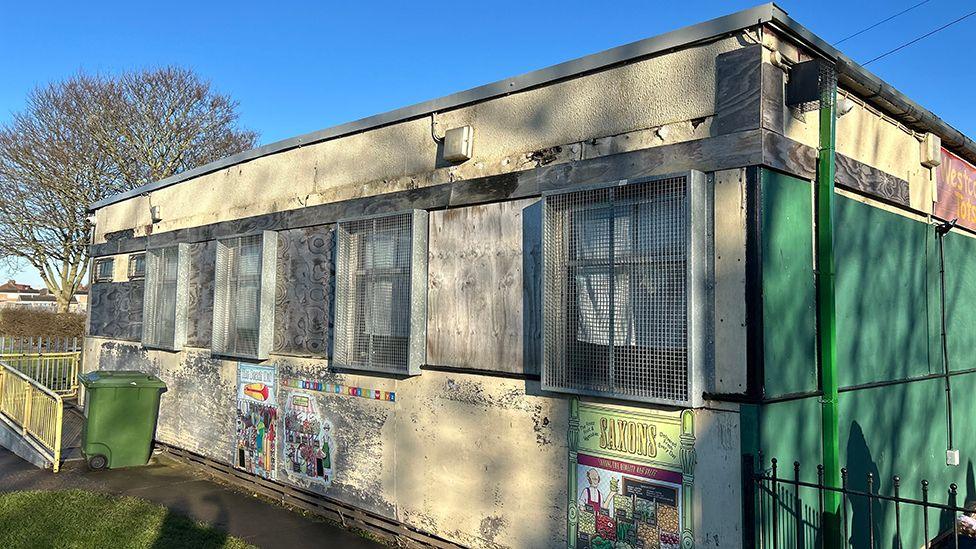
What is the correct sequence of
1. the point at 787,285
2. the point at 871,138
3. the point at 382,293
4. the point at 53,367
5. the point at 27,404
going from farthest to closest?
the point at 53,367
the point at 27,404
the point at 382,293
the point at 871,138
the point at 787,285

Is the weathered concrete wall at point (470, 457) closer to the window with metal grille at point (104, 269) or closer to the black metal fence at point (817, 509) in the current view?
the black metal fence at point (817, 509)

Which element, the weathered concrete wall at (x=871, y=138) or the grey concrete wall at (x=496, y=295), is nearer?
the grey concrete wall at (x=496, y=295)

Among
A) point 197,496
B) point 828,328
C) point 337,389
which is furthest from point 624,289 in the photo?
point 197,496

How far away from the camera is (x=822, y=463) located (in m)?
4.70

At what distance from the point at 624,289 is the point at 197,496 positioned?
5.76m

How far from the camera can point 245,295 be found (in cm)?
838

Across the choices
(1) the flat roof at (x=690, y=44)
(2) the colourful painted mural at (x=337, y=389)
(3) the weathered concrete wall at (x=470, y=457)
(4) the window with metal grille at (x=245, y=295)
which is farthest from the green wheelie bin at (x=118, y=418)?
(1) the flat roof at (x=690, y=44)

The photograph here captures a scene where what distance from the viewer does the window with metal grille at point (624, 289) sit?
4.36m

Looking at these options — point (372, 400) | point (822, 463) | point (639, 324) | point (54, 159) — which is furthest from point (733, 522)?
point (54, 159)

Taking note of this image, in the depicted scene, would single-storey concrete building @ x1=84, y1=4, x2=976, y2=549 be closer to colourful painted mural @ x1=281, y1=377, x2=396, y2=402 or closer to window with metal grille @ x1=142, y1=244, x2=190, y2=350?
colourful painted mural @ x1=281, y1=377, x2=396, y2=402

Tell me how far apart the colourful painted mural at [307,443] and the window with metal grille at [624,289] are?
10.6 ft

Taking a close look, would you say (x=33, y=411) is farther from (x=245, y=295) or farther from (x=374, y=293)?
(x=374, y=293)

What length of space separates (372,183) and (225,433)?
13.0ft

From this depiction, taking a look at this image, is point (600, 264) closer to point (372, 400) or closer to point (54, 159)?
point (372, 400)
